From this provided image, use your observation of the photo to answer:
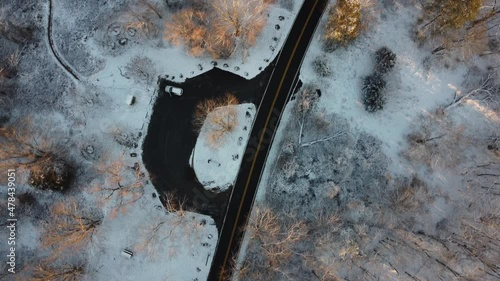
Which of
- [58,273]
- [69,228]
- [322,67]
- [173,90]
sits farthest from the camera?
[173,90]

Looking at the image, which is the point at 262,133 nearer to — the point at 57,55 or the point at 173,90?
the point at 173,90

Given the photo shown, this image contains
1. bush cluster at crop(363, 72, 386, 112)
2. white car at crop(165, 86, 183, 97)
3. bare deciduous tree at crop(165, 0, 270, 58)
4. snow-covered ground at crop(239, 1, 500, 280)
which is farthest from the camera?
bare deciduous tree at crop(165, 0, 270, 58)

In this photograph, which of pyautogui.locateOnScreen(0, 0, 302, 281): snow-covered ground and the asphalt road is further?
the asphalt road

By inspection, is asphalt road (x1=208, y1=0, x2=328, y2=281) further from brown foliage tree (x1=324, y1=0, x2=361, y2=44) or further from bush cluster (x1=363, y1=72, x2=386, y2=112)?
bush cluster (x1=363, y1=72, x2=386, y2=112)

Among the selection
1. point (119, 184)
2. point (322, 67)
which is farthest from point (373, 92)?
point (119, 184)

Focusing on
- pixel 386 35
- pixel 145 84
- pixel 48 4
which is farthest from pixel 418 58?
pixel 48 4

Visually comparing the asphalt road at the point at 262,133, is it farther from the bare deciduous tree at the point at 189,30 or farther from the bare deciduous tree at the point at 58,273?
the bare deciduous tree at the point at 58,273

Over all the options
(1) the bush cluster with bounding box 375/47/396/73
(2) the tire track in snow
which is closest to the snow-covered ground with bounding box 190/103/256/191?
(1) the bush cluster with bounding box 375/47/396/73
